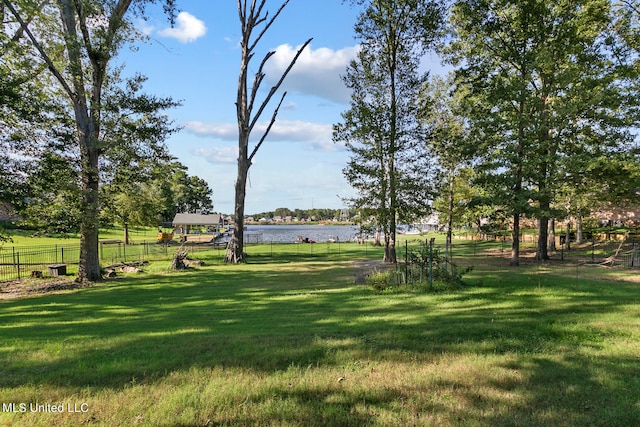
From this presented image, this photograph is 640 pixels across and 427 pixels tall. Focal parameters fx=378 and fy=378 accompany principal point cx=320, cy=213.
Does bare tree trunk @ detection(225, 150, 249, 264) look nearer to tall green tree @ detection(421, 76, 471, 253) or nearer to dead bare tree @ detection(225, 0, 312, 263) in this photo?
dead bare tree @ detection(225, 0, 312, 263)

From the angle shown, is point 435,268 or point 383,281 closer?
point 383,281

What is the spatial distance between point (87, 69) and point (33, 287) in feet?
32.8

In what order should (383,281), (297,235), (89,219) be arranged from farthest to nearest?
(297,235) → (89,219) → (383,281)

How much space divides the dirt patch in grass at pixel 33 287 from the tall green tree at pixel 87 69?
86cm

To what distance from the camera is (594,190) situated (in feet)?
79.3

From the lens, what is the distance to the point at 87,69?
17.6m

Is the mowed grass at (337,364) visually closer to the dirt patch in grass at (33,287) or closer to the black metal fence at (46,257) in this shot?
the dirt patch in grass at (33,287)

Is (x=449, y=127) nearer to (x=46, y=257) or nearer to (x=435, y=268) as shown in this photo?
(x=435, y=268)

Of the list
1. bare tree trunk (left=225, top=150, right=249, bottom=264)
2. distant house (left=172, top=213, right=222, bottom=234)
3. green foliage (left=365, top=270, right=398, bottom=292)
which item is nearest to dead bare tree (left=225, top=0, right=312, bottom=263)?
bare tree trunk (left=225, top=150, right=249, bottom=264)

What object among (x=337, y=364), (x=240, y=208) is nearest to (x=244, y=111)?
(x=240, y=208)

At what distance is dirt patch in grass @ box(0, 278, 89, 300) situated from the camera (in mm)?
14355

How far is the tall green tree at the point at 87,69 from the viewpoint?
1617 cm

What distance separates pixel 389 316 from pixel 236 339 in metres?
3.28

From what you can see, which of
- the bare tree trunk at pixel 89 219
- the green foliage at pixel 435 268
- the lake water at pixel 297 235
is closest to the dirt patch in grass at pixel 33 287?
the bare tree trunk at pixel 89 219
